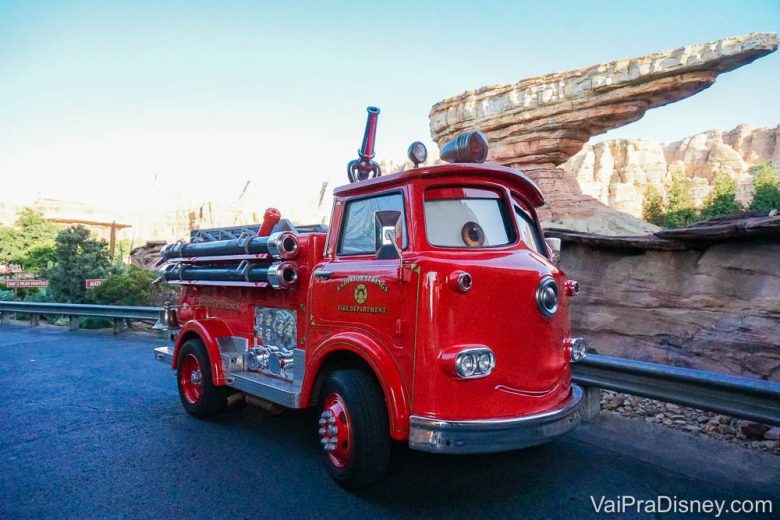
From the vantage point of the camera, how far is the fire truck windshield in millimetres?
3283

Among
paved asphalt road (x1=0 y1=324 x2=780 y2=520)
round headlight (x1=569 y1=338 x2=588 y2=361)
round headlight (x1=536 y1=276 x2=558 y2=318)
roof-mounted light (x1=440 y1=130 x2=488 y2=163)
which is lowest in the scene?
paved asphalt road (x1=0 y1=324 x2=780 y2=520)

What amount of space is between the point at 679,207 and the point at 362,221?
53.1 metres

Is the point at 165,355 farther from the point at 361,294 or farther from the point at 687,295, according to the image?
the point at 687,295

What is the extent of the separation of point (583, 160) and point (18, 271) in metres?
77.3

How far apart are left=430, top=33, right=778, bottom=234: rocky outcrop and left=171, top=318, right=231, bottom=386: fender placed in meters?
23.3

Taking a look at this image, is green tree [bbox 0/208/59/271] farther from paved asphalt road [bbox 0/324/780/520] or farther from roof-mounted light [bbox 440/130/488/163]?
roof-mounted light [bbox 440/130/488/163]

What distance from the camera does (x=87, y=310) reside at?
35.4ft

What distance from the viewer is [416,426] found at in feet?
9.17

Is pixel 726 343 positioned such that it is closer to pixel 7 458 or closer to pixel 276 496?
pixel 276 496

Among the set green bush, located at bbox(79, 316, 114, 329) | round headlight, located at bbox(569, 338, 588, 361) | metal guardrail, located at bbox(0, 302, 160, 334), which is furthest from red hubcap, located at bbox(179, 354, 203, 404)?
green bush, located at bbox(79, 316, 114, 329)

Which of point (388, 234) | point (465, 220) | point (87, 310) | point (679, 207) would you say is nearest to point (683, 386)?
point (465, 220)

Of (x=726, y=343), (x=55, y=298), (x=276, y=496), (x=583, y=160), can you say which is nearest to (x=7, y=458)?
(x=276, y=496)

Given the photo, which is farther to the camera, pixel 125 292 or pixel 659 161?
pixel 659 161

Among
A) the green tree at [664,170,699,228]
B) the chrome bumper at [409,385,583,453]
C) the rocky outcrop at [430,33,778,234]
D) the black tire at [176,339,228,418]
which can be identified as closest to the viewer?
the chrome bumper at [409,385,583,453]
